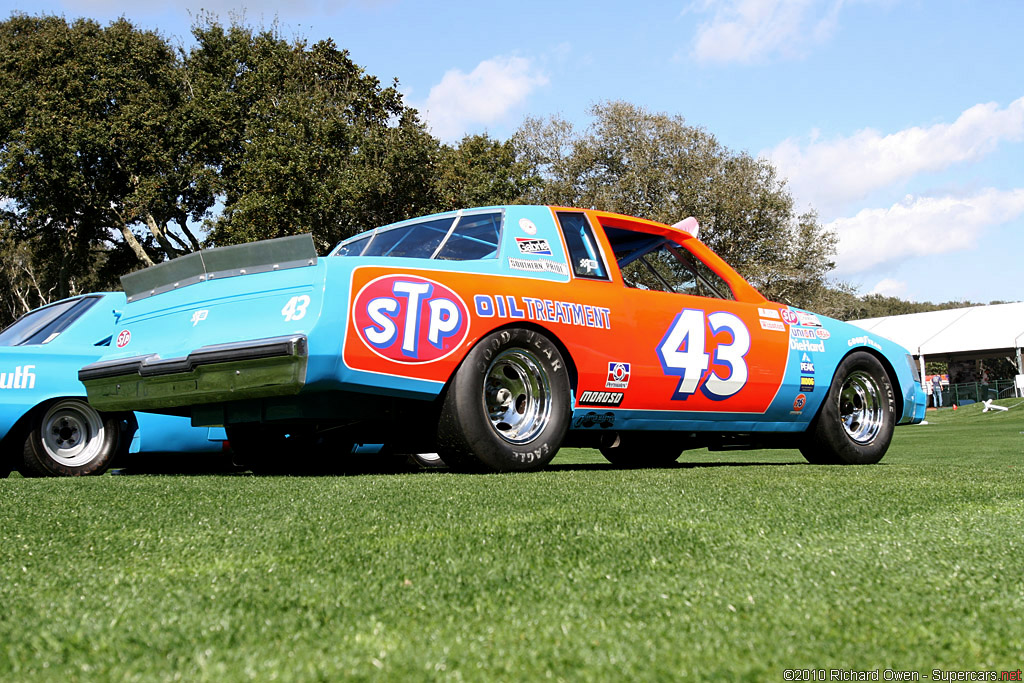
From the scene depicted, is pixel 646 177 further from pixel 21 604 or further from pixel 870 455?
pixel 21 604

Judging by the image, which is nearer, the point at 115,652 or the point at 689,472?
the point at 115,652

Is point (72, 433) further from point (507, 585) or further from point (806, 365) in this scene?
point (507, 585)

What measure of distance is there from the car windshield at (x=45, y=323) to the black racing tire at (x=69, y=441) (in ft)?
1.79

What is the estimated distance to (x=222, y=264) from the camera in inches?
192

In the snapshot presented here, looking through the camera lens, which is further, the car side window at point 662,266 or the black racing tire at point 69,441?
the black racing tire at point 69,441

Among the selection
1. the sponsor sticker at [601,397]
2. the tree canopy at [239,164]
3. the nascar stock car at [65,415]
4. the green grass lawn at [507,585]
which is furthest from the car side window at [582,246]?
the tree canopy at [239,164]

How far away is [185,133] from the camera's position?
25984 mm

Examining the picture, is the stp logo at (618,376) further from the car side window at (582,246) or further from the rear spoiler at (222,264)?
the rear spoiler at (222,264)

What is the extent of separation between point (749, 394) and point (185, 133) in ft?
76.7

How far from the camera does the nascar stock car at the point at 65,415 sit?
643cm

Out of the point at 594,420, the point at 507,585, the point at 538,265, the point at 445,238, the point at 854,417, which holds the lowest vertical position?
the point at 854,417

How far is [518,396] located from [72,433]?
362 centimetres

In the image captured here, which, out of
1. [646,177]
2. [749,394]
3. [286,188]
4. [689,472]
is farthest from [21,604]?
[646,177]

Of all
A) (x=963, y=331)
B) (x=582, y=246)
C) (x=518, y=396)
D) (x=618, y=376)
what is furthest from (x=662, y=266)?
(x=963, y=331)
